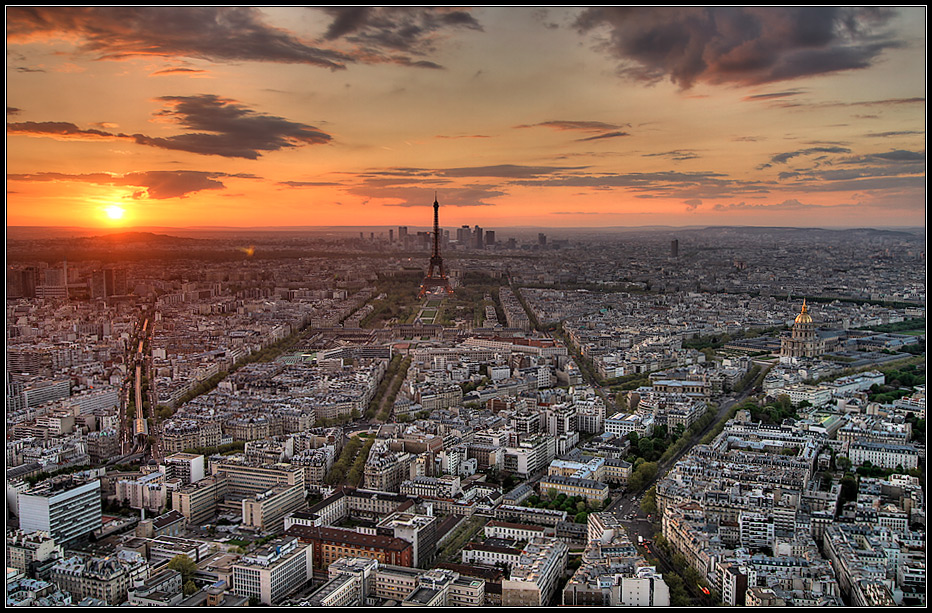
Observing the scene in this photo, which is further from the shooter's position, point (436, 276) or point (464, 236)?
point (464, 236)

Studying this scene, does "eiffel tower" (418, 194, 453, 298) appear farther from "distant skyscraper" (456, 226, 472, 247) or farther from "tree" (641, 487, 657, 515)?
"tree" (641, 487, 657, 515)

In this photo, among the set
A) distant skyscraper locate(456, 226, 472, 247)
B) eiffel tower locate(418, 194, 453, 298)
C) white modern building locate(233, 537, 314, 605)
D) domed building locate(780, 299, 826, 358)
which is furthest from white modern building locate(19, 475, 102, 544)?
distant skyscraper locate(456, 226, 472, 247)

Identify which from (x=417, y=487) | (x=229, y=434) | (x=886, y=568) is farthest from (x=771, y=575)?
(x=229, y=434)

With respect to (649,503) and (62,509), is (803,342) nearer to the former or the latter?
(649,503)

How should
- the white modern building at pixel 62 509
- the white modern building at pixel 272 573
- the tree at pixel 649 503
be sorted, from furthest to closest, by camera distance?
the tree at pixel 649 503, the white modern building at pixel 62 509, the white modern building at pixel 272 573

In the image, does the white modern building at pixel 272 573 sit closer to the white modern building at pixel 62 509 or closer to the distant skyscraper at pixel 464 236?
the white modern building at pixel 62 509

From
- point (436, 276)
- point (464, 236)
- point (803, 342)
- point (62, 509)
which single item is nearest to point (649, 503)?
point (62, 509)

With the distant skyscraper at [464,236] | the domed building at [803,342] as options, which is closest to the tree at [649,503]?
the domed building at [803,342]
